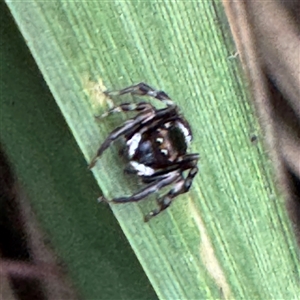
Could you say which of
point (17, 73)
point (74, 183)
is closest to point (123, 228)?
point (74, 183)

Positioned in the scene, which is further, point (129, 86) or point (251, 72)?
point (251, 72)

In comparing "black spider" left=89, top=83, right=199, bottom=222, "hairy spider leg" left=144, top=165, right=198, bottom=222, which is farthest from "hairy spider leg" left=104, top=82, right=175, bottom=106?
"hairy spider leg" left=144, top=165, right=198, bottom=222

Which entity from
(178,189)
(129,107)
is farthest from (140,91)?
(178,189)

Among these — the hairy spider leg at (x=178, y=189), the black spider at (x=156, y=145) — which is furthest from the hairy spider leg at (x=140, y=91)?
the hairy spider leg at (x=178, y=189)

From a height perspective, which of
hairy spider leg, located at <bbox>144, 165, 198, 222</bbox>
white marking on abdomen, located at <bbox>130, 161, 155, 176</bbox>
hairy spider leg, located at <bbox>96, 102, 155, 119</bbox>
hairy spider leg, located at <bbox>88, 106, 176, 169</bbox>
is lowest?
hairy spider leg, located at <bbox>144, 165, 198, 222</bbox>

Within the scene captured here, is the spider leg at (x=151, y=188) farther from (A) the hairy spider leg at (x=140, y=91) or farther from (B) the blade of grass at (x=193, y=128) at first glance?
(A) the hairy spider leg at (x=140, y=91)

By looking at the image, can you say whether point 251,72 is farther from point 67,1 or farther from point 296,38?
point 67,1

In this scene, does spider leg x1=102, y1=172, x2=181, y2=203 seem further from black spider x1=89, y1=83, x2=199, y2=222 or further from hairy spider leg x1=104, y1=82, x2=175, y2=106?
hairy spider leg x1=104, y1=82, x2=175, y2=106
